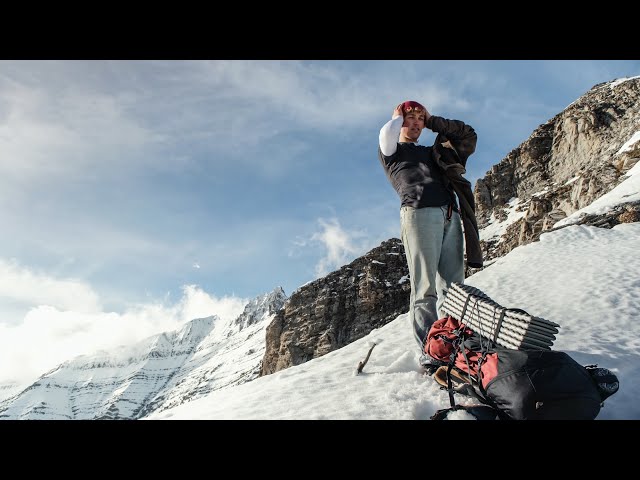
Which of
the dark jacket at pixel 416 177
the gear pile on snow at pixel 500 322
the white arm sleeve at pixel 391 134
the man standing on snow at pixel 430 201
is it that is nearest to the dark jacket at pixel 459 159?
the man standing on snow at pixel 430 201

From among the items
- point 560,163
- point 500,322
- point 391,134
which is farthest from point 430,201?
point 560,163

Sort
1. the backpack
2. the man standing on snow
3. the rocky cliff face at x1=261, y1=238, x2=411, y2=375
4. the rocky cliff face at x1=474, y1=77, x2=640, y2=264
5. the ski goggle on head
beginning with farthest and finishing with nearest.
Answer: the rocky cliff face at x1=261, y1=238, x2=411, y2=375 → the rocky cliff face at x1=474, y1=77, x2=640, y2=264 → the ski goggle on head → the man standing on snow → the backpack

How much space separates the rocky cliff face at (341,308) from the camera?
39.7 meters

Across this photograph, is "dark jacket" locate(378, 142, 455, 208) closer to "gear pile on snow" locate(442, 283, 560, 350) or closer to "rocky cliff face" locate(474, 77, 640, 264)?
"gear pile on snow" locate(442, 283, 560, 350)

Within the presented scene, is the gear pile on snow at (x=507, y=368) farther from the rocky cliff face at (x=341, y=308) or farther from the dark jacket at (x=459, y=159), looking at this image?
the rocky cliff face at (x=341, y=308)

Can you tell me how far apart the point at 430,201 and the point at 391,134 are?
0.89 m

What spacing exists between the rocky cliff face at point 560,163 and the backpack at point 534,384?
21389 millimetres

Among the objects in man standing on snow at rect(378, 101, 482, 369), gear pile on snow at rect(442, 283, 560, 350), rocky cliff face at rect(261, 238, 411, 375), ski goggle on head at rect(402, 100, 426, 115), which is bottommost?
gear pile on snow at rect(442, 283, 560, 350)

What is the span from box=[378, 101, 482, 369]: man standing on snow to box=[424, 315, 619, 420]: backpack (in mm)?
1264

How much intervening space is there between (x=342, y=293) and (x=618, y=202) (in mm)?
34492

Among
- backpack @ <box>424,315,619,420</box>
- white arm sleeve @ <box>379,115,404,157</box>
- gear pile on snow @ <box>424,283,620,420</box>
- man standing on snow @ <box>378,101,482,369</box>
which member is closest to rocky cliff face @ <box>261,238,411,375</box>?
man standing on snow @ <box>378,101,482,369</box>

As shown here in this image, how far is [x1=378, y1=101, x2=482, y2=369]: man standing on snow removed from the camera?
4887mm
